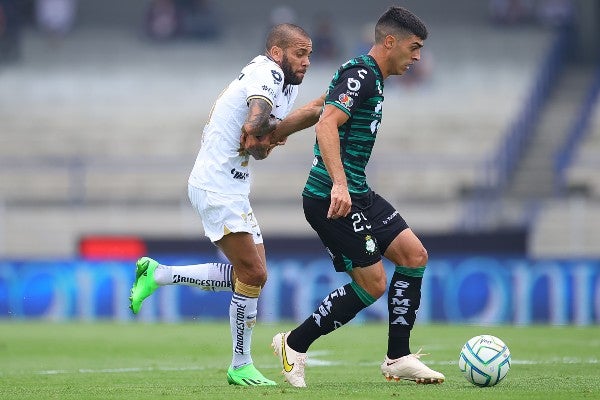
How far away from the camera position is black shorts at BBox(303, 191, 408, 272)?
27.1ft

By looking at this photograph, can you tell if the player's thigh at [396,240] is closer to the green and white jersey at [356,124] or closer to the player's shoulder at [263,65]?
the green and white jersey at [356,124]

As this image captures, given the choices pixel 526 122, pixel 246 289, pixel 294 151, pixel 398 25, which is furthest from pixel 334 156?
pixel 526 122

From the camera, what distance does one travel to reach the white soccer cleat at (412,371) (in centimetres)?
836

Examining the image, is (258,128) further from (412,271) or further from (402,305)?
(402,305)

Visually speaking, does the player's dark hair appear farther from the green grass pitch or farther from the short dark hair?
the green grass pitch

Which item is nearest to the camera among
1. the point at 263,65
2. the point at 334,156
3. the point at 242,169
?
the point at 334,156

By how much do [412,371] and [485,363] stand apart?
512 mm

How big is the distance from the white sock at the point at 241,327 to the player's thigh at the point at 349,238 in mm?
702

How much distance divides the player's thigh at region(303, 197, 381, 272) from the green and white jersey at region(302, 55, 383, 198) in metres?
0.14

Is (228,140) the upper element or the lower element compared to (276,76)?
lower

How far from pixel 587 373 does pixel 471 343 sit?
61.1 inches

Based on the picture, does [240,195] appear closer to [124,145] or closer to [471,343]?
[471,343]

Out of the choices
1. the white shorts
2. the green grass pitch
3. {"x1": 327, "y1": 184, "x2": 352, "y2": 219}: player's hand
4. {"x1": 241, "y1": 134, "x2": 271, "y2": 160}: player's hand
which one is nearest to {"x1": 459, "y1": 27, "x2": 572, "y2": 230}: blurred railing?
the green grass pitch

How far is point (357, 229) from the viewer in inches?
325
